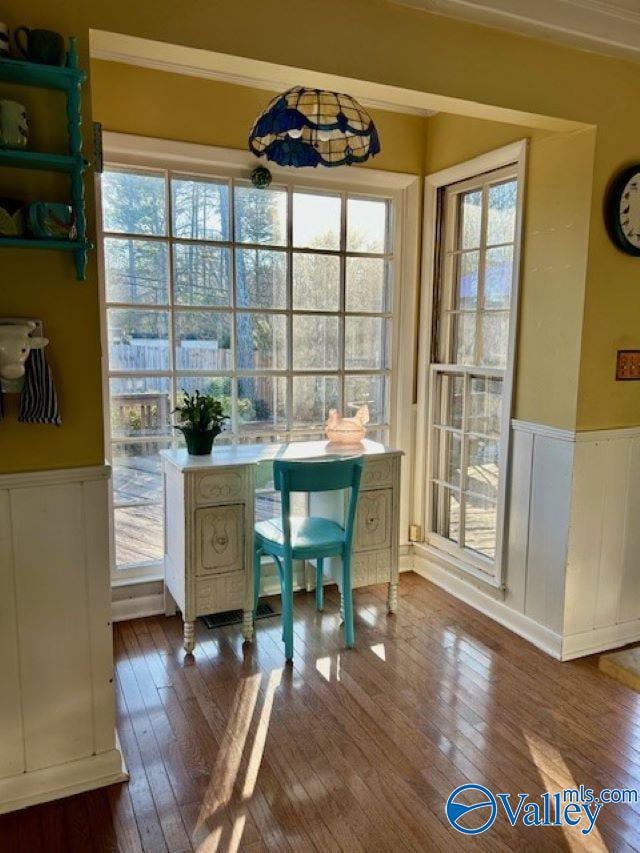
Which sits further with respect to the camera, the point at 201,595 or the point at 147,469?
the point at 147,469

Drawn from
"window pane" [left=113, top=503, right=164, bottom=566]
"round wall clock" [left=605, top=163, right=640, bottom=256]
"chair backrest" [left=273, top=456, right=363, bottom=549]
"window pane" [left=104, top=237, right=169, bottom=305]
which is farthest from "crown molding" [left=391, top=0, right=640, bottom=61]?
"window pane" [left=113, top=503, right=164, bottom=566]

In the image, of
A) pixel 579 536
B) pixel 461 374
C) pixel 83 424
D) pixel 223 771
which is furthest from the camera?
pixel 461 374

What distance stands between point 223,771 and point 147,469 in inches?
57.9

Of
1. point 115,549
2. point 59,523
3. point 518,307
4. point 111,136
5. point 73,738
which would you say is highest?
point 111,136

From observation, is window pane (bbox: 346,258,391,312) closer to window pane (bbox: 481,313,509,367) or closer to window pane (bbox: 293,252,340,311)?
window pane (bbox: 293,252,340,311)

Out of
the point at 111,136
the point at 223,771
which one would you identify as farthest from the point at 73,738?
the point at 111,136

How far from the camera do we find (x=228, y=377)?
3.15 metres

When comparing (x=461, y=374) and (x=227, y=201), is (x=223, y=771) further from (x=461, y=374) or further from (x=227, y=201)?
(x=227, y=201)

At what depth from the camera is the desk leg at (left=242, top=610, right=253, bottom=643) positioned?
2.79 m

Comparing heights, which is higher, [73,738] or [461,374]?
[461,374]

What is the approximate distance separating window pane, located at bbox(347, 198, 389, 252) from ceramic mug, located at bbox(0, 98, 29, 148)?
1.96 meters

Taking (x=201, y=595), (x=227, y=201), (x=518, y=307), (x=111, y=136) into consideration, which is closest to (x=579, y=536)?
(x=518, y=307)

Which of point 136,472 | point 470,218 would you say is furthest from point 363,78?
point 136,472

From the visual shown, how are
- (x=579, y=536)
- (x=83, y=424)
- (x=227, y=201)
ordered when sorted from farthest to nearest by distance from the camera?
1. (x=227, y=201)
2. (x=579, y=536)
3. (x=83, y=424)
